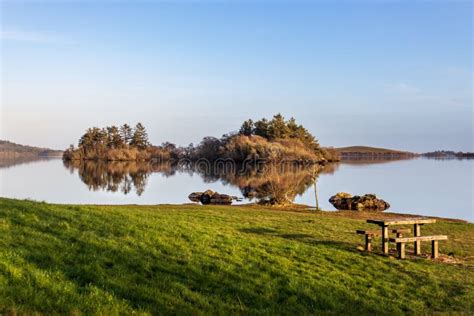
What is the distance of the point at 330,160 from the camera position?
147625mm

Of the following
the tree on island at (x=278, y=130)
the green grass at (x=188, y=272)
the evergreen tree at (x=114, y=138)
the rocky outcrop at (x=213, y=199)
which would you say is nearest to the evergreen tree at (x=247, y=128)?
the tree on island at (x=278, y=130)

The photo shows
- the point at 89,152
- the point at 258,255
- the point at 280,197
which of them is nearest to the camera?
the point at 258,255

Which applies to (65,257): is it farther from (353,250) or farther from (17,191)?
(17,191)

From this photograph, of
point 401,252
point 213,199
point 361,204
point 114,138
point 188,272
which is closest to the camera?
point 188,272

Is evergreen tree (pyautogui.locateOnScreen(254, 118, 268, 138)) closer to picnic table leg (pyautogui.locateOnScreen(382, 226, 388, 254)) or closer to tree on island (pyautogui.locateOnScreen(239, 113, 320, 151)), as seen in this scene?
tree on island (pyautogui.locateOnScreen(239, 113, 320, 151))

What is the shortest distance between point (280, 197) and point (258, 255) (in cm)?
2162

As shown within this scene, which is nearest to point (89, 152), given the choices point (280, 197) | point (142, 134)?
point (142, 134)

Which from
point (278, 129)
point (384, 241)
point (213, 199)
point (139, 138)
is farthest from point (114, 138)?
point (384, 241)

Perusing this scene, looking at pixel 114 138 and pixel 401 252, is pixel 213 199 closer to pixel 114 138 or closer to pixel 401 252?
pixel 401 252

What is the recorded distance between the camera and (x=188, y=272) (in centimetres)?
927

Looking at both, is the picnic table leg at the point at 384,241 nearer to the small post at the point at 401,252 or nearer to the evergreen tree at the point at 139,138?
the small post at the point at 401,252

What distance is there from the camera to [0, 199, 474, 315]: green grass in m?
7.41

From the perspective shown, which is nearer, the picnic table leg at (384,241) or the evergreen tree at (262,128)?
the picnic table leg at (384,241)

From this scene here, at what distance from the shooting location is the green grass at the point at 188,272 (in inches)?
292
